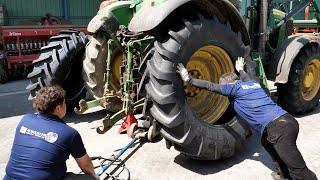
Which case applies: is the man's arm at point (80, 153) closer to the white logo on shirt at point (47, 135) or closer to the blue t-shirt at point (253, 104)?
the white logo on shirt at point (47, 135)

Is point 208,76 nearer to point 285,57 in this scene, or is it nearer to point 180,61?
point 180,61

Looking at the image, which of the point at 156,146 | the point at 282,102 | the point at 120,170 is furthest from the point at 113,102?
the point at 282,102

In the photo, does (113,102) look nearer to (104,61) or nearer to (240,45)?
(104,61)

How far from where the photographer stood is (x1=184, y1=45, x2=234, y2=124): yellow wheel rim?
14.9 ft

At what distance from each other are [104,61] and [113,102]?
1.94 feet

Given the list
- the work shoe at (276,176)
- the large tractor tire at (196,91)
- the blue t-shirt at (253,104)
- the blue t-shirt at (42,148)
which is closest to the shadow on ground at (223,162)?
the large tractor tire at (196,91)

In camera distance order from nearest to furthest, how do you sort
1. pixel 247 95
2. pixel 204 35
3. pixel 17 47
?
pixel 247 95 → pixel 204 35 → pixel 17 47

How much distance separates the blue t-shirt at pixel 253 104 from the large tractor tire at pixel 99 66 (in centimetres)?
212

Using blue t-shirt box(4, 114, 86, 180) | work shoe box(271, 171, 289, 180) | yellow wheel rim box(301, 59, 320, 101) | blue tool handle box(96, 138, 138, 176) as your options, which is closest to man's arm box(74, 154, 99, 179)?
blue t-shirt box(4, 114, 86, 180)

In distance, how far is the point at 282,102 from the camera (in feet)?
20.0

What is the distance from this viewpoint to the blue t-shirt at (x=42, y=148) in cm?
288

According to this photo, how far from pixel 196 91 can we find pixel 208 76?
242mm

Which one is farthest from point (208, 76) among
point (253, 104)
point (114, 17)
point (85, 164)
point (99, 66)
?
point (85, 164)

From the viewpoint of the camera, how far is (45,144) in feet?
9.52
